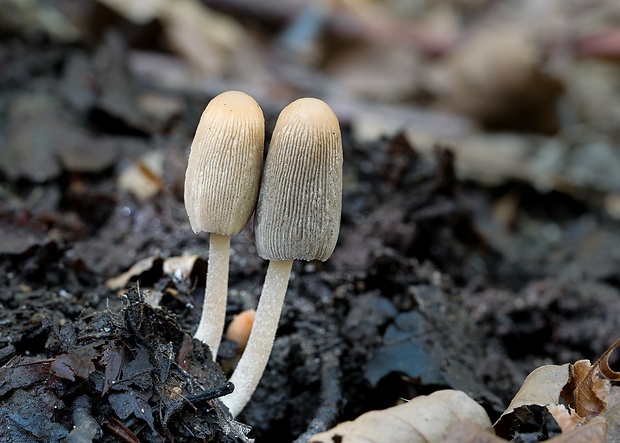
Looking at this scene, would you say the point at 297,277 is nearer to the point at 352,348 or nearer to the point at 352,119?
the point at 352,348

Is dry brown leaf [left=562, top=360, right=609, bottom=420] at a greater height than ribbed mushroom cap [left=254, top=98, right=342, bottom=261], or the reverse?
ribbed mushroom cap [left=254, top=98, right=342, bottom=261]

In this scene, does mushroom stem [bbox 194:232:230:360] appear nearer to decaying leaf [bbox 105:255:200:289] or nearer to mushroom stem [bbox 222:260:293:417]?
mushroom stem [bbox 222:260:293:417]

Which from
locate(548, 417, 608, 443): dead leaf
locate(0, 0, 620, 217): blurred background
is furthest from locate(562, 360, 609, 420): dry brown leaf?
locate(0, 0, 620, 217): blurred background

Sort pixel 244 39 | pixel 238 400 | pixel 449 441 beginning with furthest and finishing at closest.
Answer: pixel 244 39 → pixel 238 400 → pixel 449 441

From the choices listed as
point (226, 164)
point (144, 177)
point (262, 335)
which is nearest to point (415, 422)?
point (262, 335)

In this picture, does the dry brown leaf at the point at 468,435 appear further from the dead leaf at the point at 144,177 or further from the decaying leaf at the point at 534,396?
the dead leaf at the point at 144,177

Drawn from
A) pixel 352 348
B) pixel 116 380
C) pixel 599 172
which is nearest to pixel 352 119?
Result: pixel 599 172
